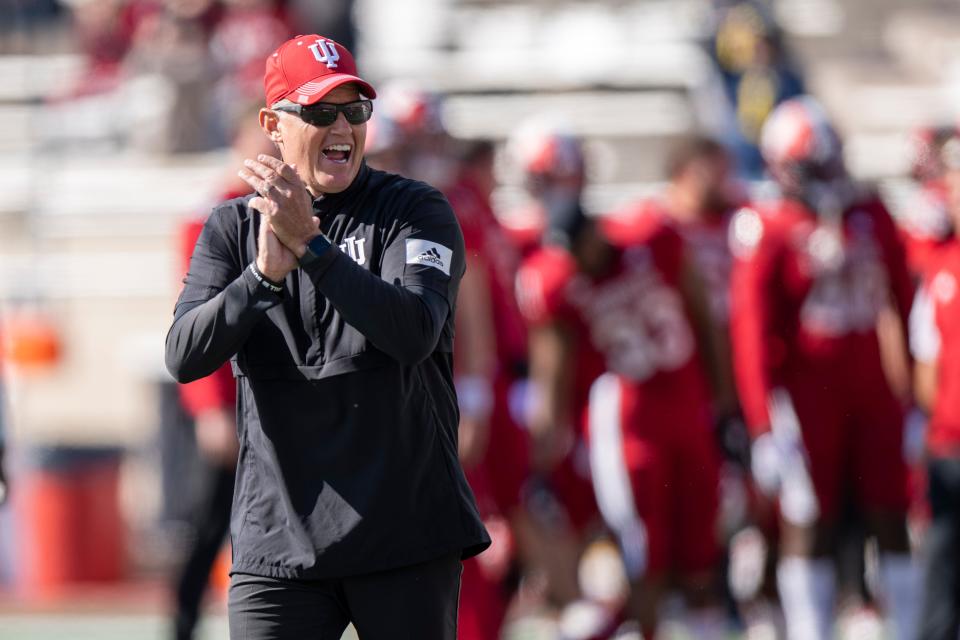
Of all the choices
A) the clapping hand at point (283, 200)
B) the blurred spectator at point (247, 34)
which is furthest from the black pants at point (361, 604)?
the blurred spectator at point (247, 34)

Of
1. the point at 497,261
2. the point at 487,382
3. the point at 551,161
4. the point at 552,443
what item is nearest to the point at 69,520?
the point at 497,261

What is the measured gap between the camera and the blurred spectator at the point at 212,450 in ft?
A: 27.3

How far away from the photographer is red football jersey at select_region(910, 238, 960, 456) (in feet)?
26.7

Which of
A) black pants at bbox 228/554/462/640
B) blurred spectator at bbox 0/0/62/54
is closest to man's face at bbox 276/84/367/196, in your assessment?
black pants at bbox 228/554/462/640

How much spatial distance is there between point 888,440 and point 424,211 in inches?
166

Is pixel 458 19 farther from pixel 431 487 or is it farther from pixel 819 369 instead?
pixel 431 487

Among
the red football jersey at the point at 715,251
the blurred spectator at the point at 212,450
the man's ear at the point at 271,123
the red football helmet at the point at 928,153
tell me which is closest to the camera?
the man's ear at the point at 271,123

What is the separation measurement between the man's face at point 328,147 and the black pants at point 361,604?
0.92 metres

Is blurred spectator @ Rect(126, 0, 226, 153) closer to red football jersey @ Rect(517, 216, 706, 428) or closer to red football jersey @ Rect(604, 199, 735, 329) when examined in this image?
red football jersey @ Rect(604, 199, 735, 329)

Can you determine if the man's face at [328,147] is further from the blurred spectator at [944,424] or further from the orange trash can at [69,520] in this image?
the orange trash can at [69,520]

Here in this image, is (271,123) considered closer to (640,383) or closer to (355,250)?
(355,250)

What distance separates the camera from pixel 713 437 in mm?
9492

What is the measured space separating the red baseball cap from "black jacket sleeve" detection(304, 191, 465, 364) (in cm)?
34

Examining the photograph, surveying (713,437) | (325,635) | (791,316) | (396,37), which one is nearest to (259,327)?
(325,635)
